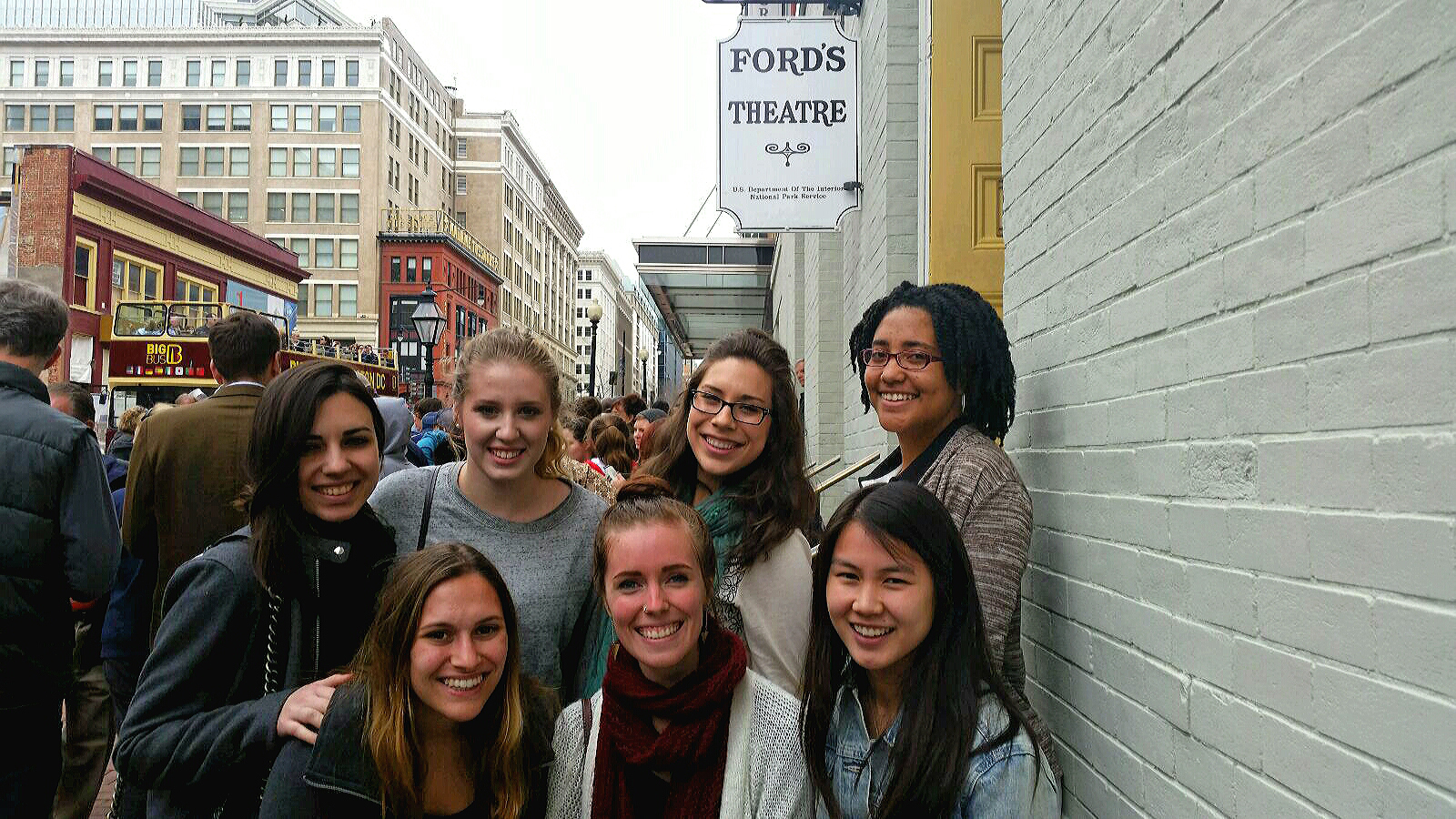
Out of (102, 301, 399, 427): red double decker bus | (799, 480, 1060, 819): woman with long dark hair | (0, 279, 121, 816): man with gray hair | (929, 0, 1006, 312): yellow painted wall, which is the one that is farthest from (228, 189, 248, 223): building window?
(799, 480, 1060, 819): woman with long dark hair

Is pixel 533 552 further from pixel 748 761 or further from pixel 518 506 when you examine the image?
pixel 748 761

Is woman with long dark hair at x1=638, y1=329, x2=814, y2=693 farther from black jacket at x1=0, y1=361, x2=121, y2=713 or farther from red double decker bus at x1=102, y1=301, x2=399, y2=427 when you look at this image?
red double decker bus at x1=102, y1=301, x2=399, y2=427

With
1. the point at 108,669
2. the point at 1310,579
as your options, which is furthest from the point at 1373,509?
the point at 108,669

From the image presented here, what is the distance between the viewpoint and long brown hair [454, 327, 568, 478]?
3.10 metres

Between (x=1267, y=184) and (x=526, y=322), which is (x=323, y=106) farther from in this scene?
(x=1267, y=184)

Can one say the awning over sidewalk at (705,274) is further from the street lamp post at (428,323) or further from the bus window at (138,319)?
the bus window at (138,319)

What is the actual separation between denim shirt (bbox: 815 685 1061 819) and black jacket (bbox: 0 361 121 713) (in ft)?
9.50

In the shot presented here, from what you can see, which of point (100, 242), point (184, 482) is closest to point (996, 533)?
point (184, 482)

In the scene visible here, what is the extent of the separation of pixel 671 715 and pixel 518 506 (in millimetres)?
946

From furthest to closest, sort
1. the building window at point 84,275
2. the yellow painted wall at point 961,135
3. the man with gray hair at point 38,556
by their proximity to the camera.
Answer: the building window at point 84,275, the yellow painted wall at point 961,135, the man with gray hair at point 38,556

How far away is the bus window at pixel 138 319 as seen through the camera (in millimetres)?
28938

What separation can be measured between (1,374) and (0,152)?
77.5m

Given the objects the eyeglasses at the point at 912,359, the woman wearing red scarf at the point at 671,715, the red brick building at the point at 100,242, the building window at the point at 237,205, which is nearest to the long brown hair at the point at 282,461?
the woman wearing red scarf at the point at 671,715

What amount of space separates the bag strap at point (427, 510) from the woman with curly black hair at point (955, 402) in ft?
4.48
